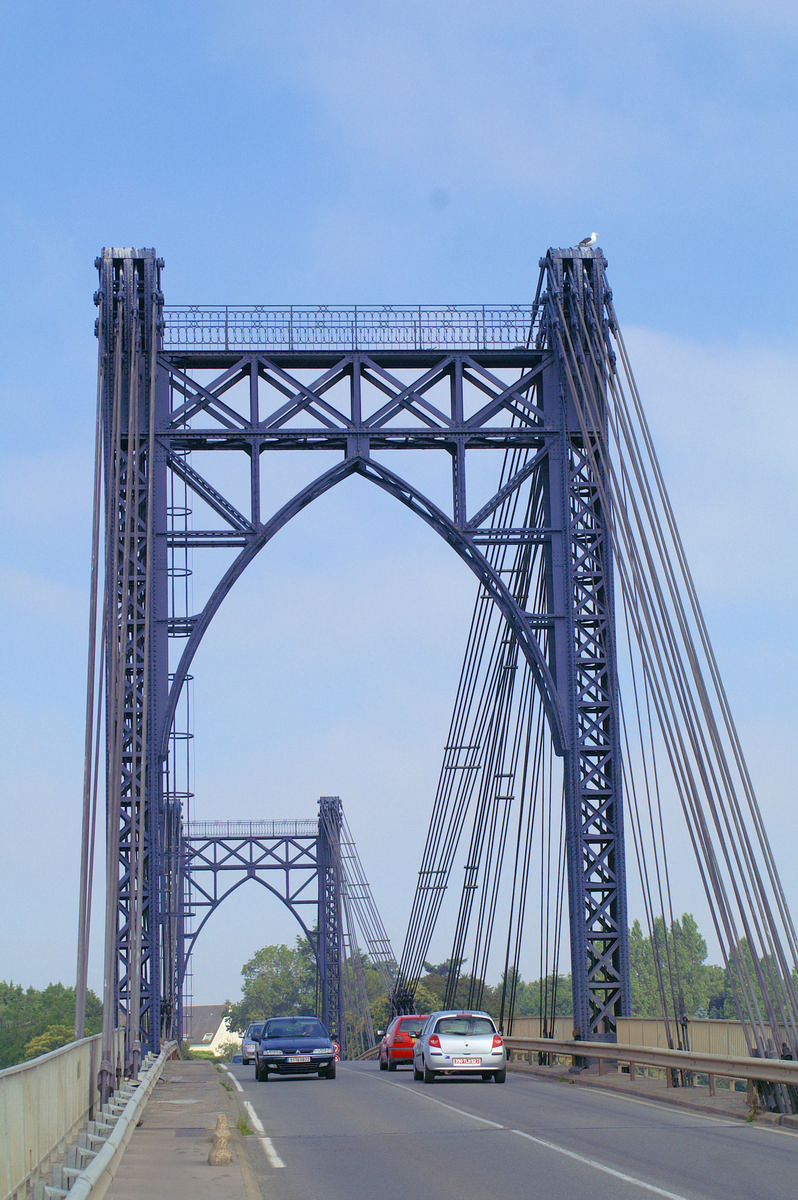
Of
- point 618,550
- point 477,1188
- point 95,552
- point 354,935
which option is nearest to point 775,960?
point 477,1188

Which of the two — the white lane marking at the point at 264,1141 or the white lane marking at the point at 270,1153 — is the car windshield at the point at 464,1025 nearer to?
A: the white lane marking at the point at 264,1141

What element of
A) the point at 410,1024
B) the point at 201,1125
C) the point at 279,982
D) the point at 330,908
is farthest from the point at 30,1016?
the point at 201,1125

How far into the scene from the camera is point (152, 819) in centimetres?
2467

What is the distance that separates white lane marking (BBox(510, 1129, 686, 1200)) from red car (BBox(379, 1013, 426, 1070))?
1625cm

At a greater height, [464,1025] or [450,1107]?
[464,1025]

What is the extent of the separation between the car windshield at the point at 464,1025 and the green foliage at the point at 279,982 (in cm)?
14439

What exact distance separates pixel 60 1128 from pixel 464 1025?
13.3 metres

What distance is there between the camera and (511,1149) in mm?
13047

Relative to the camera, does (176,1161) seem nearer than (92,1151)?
No

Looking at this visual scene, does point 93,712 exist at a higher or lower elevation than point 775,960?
higher

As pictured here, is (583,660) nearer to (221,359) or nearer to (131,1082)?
(221,359)

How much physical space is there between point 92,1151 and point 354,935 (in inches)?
2335

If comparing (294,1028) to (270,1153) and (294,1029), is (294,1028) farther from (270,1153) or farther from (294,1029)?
(270,1153)

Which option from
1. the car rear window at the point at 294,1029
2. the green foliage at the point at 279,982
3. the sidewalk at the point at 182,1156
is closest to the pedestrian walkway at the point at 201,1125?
the sidewalk at the point at 182,1156
